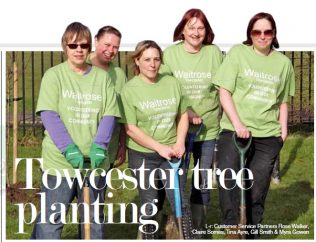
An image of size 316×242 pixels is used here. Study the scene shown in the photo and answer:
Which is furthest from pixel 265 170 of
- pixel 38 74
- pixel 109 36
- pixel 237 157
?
pixel 38 74

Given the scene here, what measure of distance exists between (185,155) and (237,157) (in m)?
0.40

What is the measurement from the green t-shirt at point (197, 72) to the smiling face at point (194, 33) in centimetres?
8

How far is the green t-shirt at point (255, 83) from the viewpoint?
7324 mm

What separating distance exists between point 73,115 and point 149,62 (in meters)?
0.69

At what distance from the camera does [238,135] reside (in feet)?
24.0

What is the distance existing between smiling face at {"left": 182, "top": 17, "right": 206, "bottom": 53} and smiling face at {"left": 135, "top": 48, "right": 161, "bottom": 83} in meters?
0.39

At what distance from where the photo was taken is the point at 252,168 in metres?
7.57

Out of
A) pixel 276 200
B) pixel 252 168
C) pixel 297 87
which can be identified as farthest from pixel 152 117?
pixel 297 87

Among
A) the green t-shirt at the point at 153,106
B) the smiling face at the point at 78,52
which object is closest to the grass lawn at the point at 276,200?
the green t-shirt at the point at 153,106

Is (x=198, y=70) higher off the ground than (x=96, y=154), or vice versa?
(x=198, y=70)

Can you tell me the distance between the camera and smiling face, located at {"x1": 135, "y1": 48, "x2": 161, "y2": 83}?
7059 millimetres

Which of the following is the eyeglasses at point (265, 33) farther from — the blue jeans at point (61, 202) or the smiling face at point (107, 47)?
the blue jeans at point (61, 202)

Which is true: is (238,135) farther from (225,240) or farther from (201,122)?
(225,240)

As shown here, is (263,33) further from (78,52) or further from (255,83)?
(78,52)
